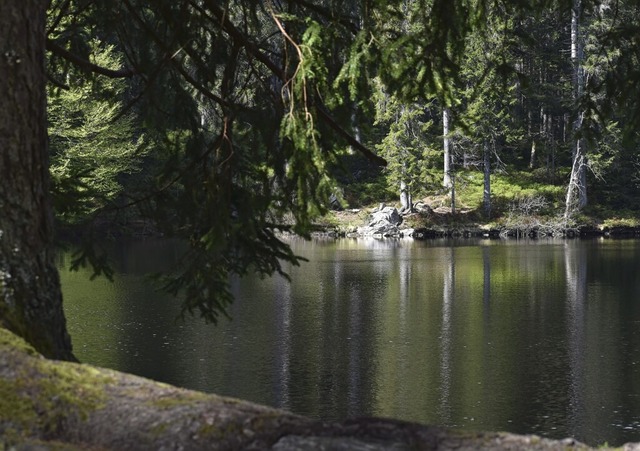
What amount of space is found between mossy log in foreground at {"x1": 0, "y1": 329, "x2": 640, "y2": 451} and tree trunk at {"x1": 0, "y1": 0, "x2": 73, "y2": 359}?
67 centimetres

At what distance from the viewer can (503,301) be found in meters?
23.0

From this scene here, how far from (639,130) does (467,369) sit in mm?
8762

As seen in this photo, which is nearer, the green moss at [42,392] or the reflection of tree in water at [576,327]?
the green moss at [42,392]

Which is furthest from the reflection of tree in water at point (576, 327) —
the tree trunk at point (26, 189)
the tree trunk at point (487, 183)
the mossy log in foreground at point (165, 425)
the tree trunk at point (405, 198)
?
the tree trunk at point (405, 198)

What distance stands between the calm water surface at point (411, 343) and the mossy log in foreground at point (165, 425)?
946cm

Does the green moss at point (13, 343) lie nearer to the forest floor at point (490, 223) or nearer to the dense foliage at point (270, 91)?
the dense foliage at point (270, 91)

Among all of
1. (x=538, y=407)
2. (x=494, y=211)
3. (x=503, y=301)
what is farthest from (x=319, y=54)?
(x=494, y=211)

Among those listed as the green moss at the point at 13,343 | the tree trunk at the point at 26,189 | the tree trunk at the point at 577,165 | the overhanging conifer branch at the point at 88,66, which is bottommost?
the green moss at the point at 13,343

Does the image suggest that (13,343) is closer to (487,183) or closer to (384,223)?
(384,223)

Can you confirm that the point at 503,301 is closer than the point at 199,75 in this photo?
No

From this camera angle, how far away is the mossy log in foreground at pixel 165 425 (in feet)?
8.81

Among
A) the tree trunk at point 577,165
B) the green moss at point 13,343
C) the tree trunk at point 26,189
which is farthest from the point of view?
the tree trunk at point 577,165

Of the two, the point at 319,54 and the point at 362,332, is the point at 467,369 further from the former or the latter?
the point at 319,54

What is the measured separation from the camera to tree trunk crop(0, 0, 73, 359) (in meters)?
3.57
